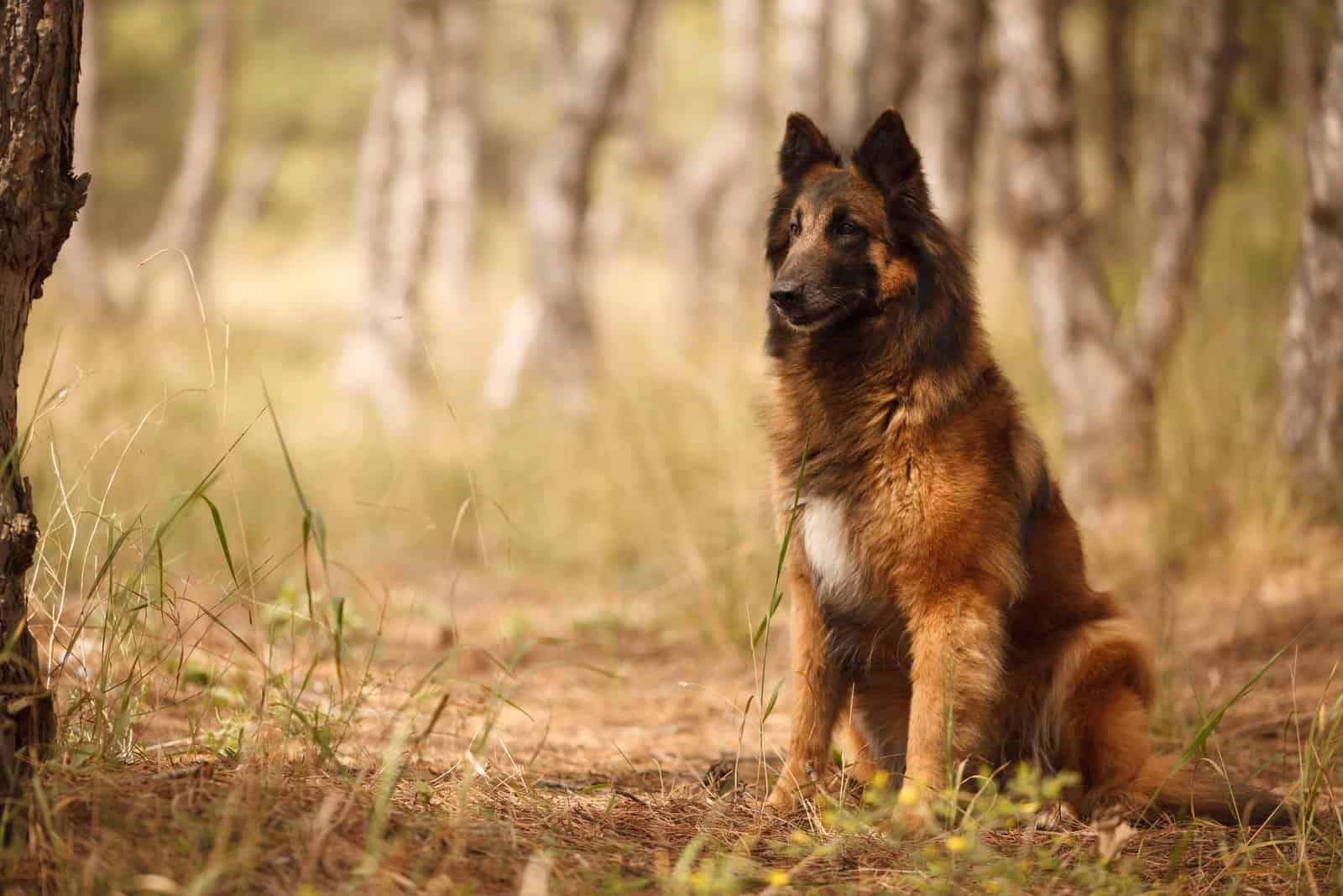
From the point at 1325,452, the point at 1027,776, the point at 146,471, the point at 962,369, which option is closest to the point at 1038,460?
the point at 962,369

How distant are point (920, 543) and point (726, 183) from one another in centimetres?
1681

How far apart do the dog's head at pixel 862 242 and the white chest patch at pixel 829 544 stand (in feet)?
1.71

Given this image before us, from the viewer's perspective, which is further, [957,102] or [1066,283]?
[957,102]

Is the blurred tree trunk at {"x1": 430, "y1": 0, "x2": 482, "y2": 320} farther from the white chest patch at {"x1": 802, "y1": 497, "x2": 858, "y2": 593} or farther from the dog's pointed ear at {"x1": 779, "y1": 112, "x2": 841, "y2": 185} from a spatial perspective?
the white chest patch at {"x1": 802, "y1": 497, "x2": 858, "y2": 593}

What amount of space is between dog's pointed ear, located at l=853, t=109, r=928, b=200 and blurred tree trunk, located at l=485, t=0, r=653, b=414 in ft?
19.1

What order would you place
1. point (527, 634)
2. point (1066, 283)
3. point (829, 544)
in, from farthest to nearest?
1. point (1066, 283)
2. point (527, 634)
3. point (829, 544)

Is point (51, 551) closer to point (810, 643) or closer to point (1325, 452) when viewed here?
point (810, 643)

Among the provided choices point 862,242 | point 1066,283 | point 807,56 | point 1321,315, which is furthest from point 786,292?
point 807,56

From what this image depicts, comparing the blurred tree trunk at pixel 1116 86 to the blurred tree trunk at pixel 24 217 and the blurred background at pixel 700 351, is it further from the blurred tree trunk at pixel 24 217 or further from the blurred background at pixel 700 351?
the blurred tree trunk at pixel 24 217

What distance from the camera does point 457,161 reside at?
23.1 meters

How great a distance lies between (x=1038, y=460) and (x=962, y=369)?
35 centimetres

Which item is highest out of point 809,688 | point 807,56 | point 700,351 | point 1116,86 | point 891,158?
point 1116,86

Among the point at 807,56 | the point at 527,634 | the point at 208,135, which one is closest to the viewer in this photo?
the point at 527,634

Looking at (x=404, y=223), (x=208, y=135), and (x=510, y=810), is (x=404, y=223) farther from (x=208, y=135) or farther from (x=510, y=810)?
(x=510, y=810)
